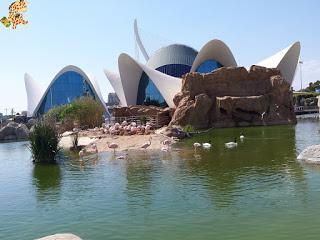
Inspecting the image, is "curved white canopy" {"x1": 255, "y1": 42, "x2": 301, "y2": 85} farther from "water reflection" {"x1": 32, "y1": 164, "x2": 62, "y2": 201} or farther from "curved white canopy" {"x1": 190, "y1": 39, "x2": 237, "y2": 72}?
"water reflection" {"x1": 32, "y1": 164, "x2": 62, "y2": 201}

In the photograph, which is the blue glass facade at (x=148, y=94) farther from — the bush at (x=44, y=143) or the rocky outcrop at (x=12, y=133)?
the bush at (x=44, y=143)

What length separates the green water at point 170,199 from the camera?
7.79m

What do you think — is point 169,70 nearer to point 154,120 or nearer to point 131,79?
point 131,79

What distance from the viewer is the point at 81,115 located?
41156 millimetres

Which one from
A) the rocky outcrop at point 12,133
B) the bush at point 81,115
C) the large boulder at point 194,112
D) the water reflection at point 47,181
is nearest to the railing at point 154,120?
the large boulder at point 194,112

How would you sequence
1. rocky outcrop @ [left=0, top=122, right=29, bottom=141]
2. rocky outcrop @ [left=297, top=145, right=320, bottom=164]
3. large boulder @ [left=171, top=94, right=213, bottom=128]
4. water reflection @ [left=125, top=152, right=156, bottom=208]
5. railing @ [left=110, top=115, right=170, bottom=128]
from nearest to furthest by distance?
water reflection @ [left=125, top=152, right=156, bottom=208], rocky outcrop @ [left=297, top=145, right=320, bottom=164], large boulder @ [left=171, top=94, right=213, bottom=128], railing @ [left=110, top=115, right=170, bottom=128], rocky outcrop @ [left=0, top=122, right=29, bottom=141]

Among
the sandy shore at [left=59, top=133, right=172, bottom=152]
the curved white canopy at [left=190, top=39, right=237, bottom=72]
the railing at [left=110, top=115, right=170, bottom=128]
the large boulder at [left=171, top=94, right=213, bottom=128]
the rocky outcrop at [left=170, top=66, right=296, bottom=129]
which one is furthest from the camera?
the curved white canopy at [left=190, top=39, right=237, bottom=72]

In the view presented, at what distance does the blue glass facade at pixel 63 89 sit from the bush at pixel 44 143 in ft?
172

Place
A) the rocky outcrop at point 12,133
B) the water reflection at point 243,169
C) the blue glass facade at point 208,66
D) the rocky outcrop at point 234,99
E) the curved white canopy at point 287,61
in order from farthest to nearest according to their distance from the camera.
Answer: the blue glass facade at point 208,66
the curved white canopy at point 287,61
the rocky outcrop at point 12,133
the rocky outcrop at point 234,99
the water reflection at point 243,169

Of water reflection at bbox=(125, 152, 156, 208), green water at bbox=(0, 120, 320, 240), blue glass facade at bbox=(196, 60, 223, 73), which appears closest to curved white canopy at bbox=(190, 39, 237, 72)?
blue glass facade at bbox=(196, 60, 223, 73)

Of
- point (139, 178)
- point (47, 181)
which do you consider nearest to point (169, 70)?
point (47, 181)

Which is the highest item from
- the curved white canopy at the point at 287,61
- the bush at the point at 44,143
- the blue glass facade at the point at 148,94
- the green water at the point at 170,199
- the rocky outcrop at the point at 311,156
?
the curved white canopy at the point at 287,61

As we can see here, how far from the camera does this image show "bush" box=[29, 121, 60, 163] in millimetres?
18734

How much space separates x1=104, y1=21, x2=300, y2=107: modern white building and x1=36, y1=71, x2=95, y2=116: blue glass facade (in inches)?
536
